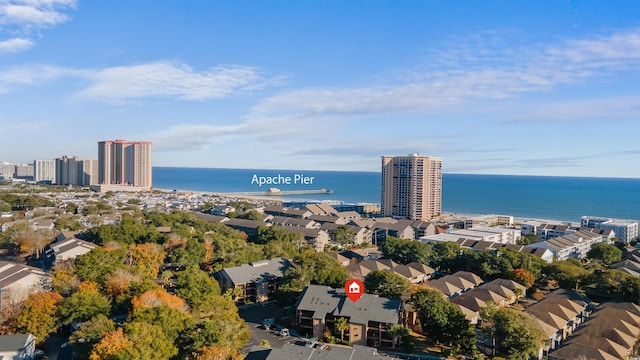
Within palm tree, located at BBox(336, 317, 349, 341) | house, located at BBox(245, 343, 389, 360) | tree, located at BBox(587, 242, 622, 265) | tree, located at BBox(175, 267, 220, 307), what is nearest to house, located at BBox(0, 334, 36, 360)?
tree, located at BBox(175, 267, 220, 307)

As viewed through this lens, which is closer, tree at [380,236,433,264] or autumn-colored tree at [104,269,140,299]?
autumn-colored tree at [104,269,140,299]

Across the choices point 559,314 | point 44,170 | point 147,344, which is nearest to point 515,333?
point 559,314

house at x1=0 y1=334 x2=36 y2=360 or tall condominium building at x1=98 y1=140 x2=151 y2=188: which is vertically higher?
tall condominium building at x1=98 y1=140 x2=151 y2=188

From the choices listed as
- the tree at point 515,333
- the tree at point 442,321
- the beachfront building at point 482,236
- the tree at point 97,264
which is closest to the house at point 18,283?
the tree at point 97,264

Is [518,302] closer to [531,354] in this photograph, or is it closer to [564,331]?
[564,331]

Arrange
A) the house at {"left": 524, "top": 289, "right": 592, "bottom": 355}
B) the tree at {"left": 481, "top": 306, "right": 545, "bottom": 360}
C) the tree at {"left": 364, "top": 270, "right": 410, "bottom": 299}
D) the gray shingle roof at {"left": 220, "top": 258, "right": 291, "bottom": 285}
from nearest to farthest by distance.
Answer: the tree at {"left": 481, "top": 306, "right": 545, "bottom": 360}
the house at {"left": 524, "top": 289, "right": 592, "bottom": 355}
the tree at {"left": 364, "top": 270, "right": 410, "bottom": 299}
the gray shingle roof at {"left": 220, "top": 258, "right": 291, "bottom": 285}

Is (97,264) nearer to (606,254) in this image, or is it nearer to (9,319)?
(9,319)

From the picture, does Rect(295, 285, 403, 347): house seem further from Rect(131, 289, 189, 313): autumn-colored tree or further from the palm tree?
Rect(131, 289, 189, 313): autumn-colored tree

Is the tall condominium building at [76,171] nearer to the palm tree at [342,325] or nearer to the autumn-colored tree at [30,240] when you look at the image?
the autumn-colored tree at [30,240]
